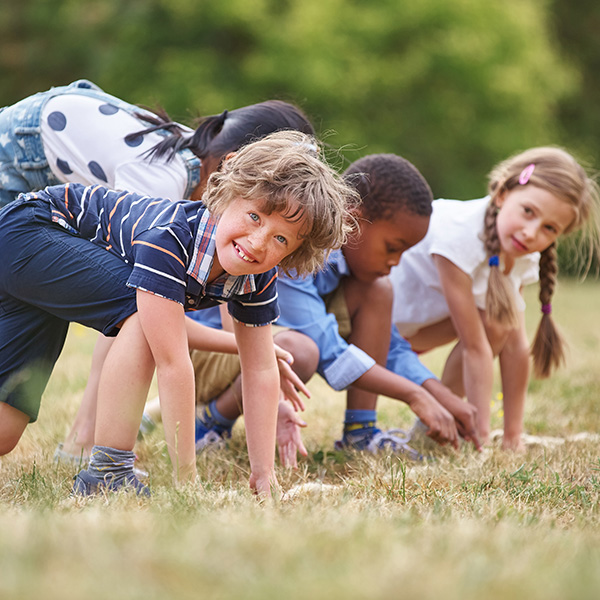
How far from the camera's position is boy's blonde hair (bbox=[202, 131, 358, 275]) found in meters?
2.15

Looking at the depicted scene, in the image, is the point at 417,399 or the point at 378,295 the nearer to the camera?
the point at 417,399

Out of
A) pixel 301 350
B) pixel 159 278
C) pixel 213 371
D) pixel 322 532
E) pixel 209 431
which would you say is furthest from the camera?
pixel 209 431

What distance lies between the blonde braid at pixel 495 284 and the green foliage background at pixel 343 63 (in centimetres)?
1180

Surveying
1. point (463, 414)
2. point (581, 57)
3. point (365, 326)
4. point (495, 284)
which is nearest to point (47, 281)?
point (365, 326)

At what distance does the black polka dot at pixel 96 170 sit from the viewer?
8.98ft

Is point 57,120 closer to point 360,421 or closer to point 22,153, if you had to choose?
point 22,153

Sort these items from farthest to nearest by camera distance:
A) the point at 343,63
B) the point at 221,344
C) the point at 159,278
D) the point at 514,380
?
the point at 343,63 → the point at 514,380 → the point at 221,344 → the point at 159,278

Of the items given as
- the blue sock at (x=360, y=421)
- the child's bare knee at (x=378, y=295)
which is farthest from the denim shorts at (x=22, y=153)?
the blue sock at (x=360, y=421)

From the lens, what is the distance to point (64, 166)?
2768 mm

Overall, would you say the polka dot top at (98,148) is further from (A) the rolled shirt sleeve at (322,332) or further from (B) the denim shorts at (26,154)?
(A) the rolled shirt sleeve at (322,332)

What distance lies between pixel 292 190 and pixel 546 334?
1917 mm

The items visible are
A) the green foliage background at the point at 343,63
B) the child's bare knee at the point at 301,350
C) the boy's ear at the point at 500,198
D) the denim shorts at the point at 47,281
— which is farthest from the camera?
the green foliage background at the point at 343,63

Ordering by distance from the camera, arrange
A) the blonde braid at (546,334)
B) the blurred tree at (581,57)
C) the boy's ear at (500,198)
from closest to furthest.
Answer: the boy's ear at (500,198) < the blonde braid at (546,334) < the blurred tree at (581,57)

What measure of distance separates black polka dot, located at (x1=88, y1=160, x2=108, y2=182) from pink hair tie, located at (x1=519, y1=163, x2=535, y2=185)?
1606 mm
